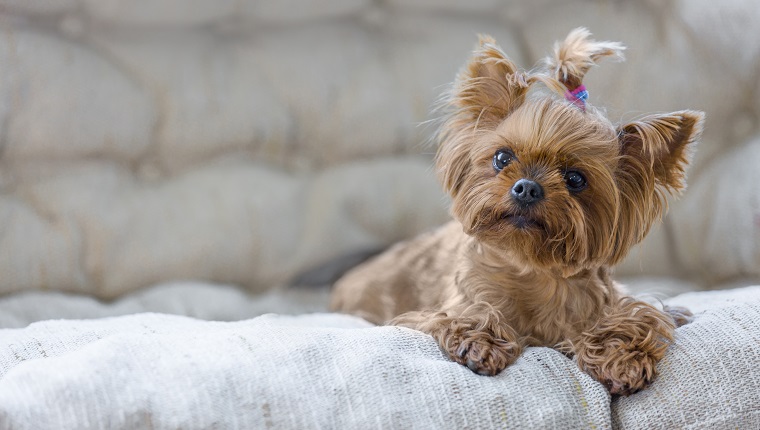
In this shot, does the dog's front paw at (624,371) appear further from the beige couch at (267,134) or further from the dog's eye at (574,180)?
the beige couch at (267,134)

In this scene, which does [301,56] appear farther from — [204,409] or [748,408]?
[748,408]

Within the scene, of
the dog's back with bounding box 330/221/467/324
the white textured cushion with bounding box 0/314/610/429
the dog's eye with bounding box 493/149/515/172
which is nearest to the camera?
the white textured cushion with bounding box 0/314/610/429

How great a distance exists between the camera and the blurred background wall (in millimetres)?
2375

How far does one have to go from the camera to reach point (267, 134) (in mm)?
2619

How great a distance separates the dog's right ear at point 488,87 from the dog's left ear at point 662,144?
258mm

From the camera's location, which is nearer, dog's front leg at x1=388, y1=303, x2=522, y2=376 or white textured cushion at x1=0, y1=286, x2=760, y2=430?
white textured cushion at x1=0, y1=286, x2=760, y2=430

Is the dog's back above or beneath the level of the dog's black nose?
beneath

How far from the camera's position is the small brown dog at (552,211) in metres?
1.61

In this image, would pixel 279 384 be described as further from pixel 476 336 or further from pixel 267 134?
pixel 267 134

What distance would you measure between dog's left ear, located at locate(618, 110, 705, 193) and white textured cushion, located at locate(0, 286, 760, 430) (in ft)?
1.13

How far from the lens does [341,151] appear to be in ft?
8.83

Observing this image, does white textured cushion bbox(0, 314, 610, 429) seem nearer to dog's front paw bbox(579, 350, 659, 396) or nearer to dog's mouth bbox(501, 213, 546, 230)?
dog's front paw bbox(579, 350, 659, 396)

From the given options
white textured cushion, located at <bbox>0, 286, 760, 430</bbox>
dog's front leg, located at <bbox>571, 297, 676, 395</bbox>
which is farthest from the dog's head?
white textured cushion, located at <bbox>0, 286, 760, 430</bbox>

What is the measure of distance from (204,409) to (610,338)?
883 millimetres
